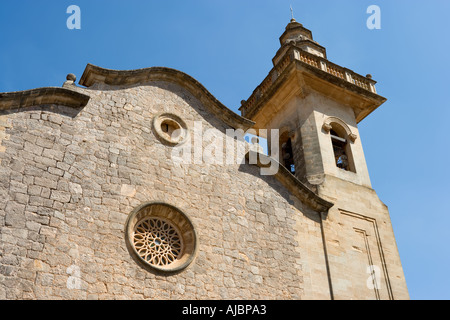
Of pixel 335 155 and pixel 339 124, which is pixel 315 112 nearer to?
pixel 339 124

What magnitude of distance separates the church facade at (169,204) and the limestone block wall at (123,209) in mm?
23

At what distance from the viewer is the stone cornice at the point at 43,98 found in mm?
8570

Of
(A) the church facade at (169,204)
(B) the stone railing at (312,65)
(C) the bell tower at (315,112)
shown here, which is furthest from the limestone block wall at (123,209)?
(B) the stone railing at (312,65)

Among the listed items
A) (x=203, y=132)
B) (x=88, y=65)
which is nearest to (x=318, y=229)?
(x=203, y=132)

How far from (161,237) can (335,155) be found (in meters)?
6.57

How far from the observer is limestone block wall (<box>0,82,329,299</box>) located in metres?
7.57

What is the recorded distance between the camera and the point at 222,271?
355 inches

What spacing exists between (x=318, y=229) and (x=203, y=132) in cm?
344

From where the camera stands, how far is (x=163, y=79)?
11.1 m

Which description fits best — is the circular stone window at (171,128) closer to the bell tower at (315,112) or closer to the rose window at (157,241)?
the rose window at (157,241)

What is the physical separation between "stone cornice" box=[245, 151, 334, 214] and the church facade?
26 millimetres

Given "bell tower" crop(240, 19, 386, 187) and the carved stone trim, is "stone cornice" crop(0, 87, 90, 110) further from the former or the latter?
the carved stone trim

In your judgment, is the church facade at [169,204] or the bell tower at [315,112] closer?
the church facade at [169,204]
